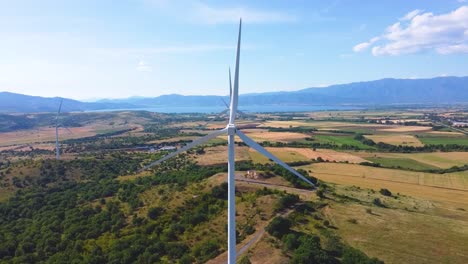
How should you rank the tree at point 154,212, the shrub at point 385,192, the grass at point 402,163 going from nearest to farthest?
1. the tree at point 154,212
2. the shrub at point 385,192
3. the grass at point 402,163

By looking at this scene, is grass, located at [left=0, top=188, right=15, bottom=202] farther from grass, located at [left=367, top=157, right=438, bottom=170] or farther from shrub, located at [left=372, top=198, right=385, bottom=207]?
grass, located at [left=367, top=157, right=438, bottom=170]

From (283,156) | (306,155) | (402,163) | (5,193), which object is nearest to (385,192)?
(402,163)

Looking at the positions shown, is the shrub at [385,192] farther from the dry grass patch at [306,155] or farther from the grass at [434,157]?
the grass at [434,157]

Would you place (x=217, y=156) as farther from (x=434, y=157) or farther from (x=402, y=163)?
(x=434, y=157)

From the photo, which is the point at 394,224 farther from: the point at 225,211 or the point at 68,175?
the point at 68,175

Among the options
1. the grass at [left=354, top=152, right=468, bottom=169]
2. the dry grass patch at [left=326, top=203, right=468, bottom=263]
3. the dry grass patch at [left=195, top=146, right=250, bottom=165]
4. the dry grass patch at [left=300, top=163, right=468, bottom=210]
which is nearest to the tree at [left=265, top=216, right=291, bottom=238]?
the dry grass patch at [left=326, top=203, right=468, bottom=263]

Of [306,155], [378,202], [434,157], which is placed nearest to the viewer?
[378,202]

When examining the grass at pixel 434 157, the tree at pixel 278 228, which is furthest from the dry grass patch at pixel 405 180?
the tree at pixel 278 228

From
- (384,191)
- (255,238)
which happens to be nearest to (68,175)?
(255,238)
